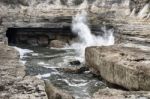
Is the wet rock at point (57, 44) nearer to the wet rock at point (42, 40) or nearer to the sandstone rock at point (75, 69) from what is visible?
the wet rock at point (42, 40)

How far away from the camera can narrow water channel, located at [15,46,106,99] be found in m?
17.1

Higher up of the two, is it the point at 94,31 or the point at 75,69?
the point at 94,31

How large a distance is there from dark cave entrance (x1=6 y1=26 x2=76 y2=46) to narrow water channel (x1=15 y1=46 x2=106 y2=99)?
12.1 ft

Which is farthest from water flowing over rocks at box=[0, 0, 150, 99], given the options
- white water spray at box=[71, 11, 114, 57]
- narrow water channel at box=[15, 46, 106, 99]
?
narrow water channel at box=[15, 46, 106, 99]

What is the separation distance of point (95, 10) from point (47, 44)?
563cm

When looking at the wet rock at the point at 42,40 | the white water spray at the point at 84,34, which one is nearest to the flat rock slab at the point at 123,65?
the white water spray at the point at 84,34

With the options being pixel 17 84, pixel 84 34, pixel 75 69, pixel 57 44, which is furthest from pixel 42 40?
pixel 17 84

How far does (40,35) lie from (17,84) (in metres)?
23.9

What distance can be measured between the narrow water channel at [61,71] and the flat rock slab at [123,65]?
0.75 m

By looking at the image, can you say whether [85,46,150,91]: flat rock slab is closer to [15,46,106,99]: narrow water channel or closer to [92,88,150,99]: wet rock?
[15,46,106,99]: narrow water channel

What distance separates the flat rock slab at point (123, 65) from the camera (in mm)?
14315

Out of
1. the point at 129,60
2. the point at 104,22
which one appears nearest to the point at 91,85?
the point at 129,60

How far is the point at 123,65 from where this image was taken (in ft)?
50.8

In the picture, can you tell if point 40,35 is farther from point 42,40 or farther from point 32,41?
point 32,41
